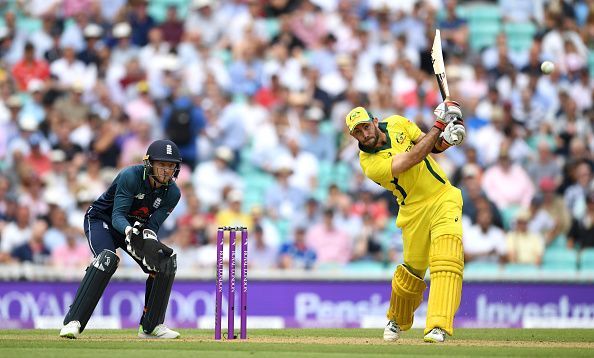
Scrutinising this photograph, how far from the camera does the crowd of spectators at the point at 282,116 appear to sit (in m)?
15.7

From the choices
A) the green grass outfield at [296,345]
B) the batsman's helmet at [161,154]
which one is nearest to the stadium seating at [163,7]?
the green grass outfield at [296,345]

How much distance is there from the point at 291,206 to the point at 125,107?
119 inches

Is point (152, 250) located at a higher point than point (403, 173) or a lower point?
lower

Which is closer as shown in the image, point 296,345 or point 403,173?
point 296,345

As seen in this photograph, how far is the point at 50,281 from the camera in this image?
14.5m

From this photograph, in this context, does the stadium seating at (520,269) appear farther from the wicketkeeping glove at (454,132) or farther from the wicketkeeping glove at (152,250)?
the wicketkeeping glove at (152,250)

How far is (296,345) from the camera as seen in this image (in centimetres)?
993

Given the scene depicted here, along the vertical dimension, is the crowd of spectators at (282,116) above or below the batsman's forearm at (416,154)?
above

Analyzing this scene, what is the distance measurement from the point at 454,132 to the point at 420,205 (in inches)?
29.0

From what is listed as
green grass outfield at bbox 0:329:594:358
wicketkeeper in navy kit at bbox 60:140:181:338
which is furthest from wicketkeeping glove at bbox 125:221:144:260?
green grass outfield at bbox 0:329:594:358

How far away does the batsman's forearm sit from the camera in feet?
31.8

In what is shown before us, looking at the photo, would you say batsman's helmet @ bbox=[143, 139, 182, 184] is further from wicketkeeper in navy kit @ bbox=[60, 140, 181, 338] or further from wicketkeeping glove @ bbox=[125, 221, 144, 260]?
wicketkeeping glove @ bbox=[125, 221, 144, 260]

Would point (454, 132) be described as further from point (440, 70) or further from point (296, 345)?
point (296, 345)

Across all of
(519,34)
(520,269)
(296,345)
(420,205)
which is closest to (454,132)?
(420,205)
